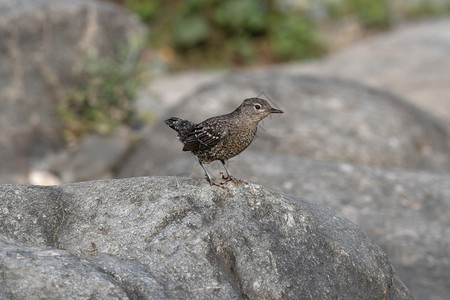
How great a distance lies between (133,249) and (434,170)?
789 centimetres

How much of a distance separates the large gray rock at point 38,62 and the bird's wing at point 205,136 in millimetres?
6880

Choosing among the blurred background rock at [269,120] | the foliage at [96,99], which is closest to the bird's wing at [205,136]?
the blurred background rock at [269,120]

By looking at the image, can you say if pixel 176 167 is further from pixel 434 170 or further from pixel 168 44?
pixel 168 44

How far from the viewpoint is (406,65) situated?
55.4 feet

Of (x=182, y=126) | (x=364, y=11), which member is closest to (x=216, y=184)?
(x=182, y=126)

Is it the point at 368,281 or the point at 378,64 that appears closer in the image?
the point at 368,281

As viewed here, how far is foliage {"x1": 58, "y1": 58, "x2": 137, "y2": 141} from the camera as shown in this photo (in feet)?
43.9

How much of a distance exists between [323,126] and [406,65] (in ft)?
21.0

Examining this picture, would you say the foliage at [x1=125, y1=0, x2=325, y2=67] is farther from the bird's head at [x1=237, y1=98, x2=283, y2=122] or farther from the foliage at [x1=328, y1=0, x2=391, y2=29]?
the bird's head at [x1=237, y1=98, x2=283, y2=122]

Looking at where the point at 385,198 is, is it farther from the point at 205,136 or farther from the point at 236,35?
the point at 236,35

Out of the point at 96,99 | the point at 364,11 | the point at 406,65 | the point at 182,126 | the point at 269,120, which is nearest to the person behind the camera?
the point at 182,126

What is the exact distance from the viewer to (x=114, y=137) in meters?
13.5

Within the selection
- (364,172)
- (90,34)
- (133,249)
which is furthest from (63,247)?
(90,34)

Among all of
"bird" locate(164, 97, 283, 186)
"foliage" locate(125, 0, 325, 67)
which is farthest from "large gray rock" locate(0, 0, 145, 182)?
"bird" locate(164, 97, 283, 186)
